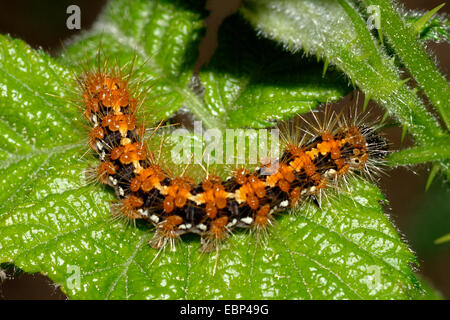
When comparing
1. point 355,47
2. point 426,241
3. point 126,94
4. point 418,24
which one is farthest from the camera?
point 426,241

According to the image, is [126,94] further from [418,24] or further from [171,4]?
[418,24]

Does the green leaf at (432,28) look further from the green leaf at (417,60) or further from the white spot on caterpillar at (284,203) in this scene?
the white spot on caterpillar at (284,203)

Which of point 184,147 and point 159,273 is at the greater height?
point 184,147

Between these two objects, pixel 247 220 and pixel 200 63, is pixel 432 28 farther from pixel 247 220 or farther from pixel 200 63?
pixel 200 63

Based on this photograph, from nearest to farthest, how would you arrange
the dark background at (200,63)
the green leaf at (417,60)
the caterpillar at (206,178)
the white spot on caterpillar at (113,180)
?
1. the green leaf at (417,60)
2. the caterpillar at (206,178)
3. the white spot on caterpillar at (113,180)
4. the dark background at (200,63)

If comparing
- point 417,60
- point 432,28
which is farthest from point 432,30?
point 417,60

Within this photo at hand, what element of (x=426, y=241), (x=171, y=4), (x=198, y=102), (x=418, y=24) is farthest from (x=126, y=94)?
(x=426, y=241)

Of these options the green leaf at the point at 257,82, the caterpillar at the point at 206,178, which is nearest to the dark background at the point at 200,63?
the green leaf at the point at 257,82

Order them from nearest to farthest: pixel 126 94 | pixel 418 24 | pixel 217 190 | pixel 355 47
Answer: pixel 418 24, pixel 355 47, pixel 217 190, pixel 126 94
